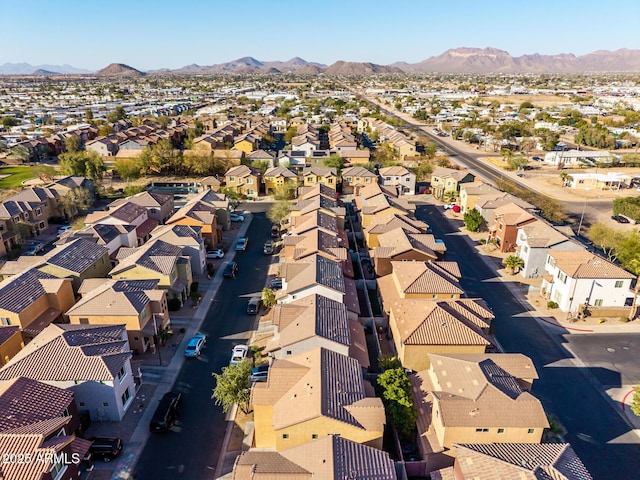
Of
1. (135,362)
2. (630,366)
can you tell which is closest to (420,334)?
(630,366)

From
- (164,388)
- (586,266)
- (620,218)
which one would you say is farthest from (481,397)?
(620,218)

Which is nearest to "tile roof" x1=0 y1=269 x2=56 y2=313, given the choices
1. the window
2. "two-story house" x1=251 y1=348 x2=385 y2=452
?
the window

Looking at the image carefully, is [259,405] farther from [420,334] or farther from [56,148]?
[56,148]

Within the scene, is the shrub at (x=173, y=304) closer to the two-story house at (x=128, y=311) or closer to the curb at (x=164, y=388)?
the curb at (x=164, y=388)

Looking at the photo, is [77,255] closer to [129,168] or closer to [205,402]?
[205,402]

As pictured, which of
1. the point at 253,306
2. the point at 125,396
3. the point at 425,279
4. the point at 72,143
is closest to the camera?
the point at 125,396

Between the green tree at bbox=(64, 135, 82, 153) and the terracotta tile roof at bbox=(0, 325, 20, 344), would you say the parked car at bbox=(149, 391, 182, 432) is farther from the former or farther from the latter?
the green tree at bbox=(64, 135, 82, 153)
